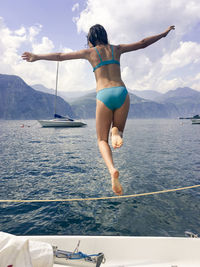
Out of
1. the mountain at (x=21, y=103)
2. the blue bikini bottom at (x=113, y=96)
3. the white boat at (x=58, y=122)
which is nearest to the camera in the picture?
the blue bikini bottom at (x=113, y=96)

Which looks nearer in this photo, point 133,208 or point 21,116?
point 133,208

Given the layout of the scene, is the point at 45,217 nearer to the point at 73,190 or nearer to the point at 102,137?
the point at 73,190

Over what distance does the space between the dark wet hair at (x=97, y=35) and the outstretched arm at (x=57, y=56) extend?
0.86 feet

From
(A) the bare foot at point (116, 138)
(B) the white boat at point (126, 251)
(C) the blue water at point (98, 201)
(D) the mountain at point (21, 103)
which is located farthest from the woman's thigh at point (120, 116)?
(D) the mountain at point (21, 103)

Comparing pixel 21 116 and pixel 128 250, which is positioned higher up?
pixel 21 116

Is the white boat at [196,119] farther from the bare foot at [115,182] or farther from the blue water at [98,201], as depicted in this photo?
the bare foot at [115,182]

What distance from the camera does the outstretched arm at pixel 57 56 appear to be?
239 centimetres

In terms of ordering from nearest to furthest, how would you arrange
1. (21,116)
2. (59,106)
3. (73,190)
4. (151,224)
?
(151,224) < (73,190) < (21,116) < (59,106)

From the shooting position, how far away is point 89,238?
418cm

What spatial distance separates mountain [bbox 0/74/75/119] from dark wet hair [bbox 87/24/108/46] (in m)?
186

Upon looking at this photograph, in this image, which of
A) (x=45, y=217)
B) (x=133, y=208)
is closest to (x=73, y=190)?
(x=45, y=217)

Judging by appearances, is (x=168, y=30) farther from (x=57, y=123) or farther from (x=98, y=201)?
(x=57, y=123)

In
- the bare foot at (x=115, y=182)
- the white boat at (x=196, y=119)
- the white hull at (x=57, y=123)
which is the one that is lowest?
the bare foot at (x=115, y=182)

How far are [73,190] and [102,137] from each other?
32.6ft
